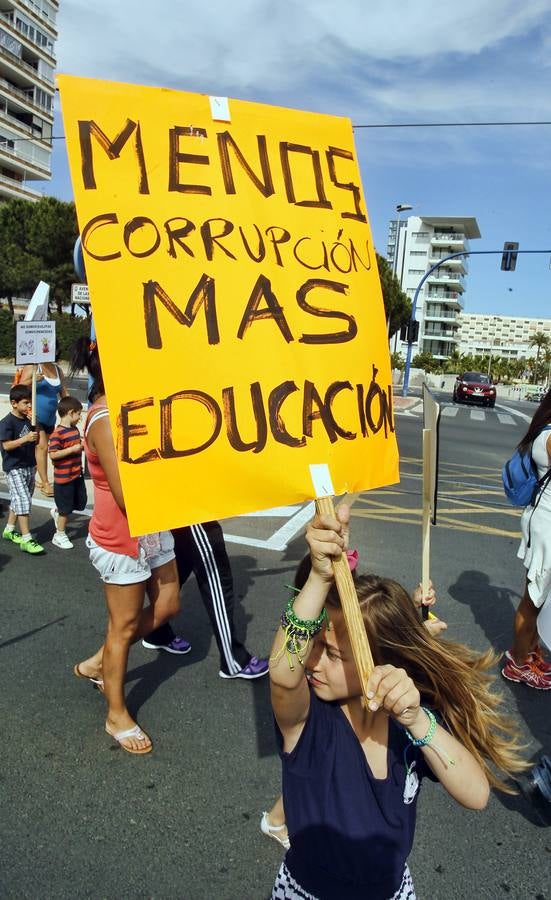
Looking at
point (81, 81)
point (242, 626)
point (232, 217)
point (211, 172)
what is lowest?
point (242, 626)

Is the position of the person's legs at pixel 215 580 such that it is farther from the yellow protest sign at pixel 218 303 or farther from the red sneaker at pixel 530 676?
the yellow protest sign at pixel 218 303

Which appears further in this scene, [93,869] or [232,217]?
[93,869]

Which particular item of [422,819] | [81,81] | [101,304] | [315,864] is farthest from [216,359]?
[422,819]

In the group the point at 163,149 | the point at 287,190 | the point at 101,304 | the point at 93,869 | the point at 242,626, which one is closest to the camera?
the point at 101,304

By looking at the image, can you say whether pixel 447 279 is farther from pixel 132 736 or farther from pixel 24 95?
pixel 132 736

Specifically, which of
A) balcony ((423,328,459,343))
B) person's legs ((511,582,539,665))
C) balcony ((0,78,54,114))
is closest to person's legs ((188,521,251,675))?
person's legs ((511,582,539,665))

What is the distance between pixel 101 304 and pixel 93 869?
1861 millimetres

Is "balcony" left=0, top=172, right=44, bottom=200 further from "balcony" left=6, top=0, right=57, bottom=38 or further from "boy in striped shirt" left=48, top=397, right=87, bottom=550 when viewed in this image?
"boy in striped shirt" left=48, top=397, right=87, bottom=550

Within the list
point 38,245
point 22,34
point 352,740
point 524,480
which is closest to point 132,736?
point 352,740

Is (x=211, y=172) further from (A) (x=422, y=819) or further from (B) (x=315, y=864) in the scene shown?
(A) (x=422, y=819)

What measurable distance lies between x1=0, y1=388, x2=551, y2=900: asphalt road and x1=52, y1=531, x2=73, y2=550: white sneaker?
0.32 meters

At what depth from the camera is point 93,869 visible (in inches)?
88.2

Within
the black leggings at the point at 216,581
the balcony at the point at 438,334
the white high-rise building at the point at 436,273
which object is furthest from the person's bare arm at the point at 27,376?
the balcony at the point at 438,334

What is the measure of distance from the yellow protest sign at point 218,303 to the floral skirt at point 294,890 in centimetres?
90
